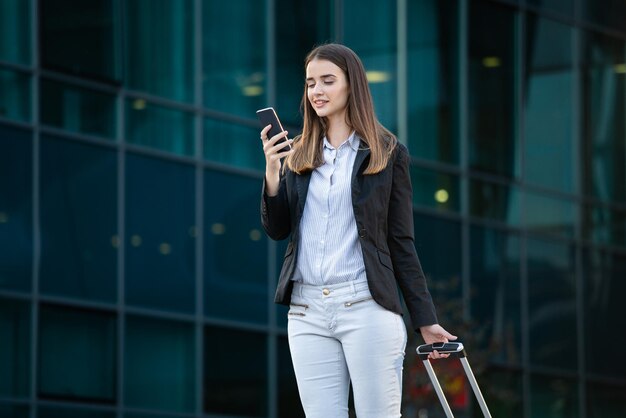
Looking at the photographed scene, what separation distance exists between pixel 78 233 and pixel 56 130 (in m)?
1.12

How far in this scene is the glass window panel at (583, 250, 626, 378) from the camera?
23.6 m

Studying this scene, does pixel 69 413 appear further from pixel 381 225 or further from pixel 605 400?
pixel 605 400

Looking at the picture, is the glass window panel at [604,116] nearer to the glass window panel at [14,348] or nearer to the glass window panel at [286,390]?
the glass window panel at [286,390]

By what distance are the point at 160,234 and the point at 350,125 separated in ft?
37.5

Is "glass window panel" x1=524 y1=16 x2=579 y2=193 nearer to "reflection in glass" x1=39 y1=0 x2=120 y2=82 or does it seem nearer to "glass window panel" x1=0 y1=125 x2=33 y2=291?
"reflection in glass" x1=39 y1=0 x2=120 y2=82

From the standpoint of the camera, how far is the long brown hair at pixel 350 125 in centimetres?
518

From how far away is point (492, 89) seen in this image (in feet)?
72.7

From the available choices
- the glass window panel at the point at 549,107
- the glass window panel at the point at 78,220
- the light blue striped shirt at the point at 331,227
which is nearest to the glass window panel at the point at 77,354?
the glass window panel at the point at 78,220

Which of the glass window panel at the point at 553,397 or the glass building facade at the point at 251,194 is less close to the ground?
the glass building facade at the point at 251,194

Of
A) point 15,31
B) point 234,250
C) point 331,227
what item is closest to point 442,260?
point 234,250

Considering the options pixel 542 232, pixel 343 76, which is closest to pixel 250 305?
pixel 542 232

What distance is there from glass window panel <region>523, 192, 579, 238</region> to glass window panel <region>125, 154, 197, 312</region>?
7.30 meters

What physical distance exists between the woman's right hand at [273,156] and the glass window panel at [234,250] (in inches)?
472

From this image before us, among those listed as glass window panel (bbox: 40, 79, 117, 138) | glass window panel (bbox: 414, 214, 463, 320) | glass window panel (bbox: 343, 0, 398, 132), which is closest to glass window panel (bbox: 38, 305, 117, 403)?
glass window panel (bbox: 40, 79, 117, 138)
